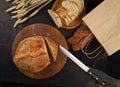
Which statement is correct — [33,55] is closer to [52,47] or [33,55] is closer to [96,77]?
[52,47]

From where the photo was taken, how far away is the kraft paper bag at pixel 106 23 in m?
1.01

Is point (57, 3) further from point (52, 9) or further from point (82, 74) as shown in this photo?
point (82, 74)

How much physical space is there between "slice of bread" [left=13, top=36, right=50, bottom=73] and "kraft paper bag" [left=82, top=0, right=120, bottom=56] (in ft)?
0.60

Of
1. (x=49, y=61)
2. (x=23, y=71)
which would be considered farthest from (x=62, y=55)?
(x=23, y=71)

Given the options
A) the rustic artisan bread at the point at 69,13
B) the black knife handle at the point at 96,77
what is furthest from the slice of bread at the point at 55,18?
the black knife handle at the point at 96,77

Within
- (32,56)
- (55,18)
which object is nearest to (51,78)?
(32,56)

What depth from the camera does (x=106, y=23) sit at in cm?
102

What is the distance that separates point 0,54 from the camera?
1081 mm

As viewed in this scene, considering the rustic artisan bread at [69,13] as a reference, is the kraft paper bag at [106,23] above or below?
below

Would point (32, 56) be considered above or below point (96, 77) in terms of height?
above

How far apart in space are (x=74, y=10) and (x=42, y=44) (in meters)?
0.17

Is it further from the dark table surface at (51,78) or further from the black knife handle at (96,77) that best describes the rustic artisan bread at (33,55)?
the black knife handle at (96,77)

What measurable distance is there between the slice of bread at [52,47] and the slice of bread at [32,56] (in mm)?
18

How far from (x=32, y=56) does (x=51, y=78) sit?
11cm
